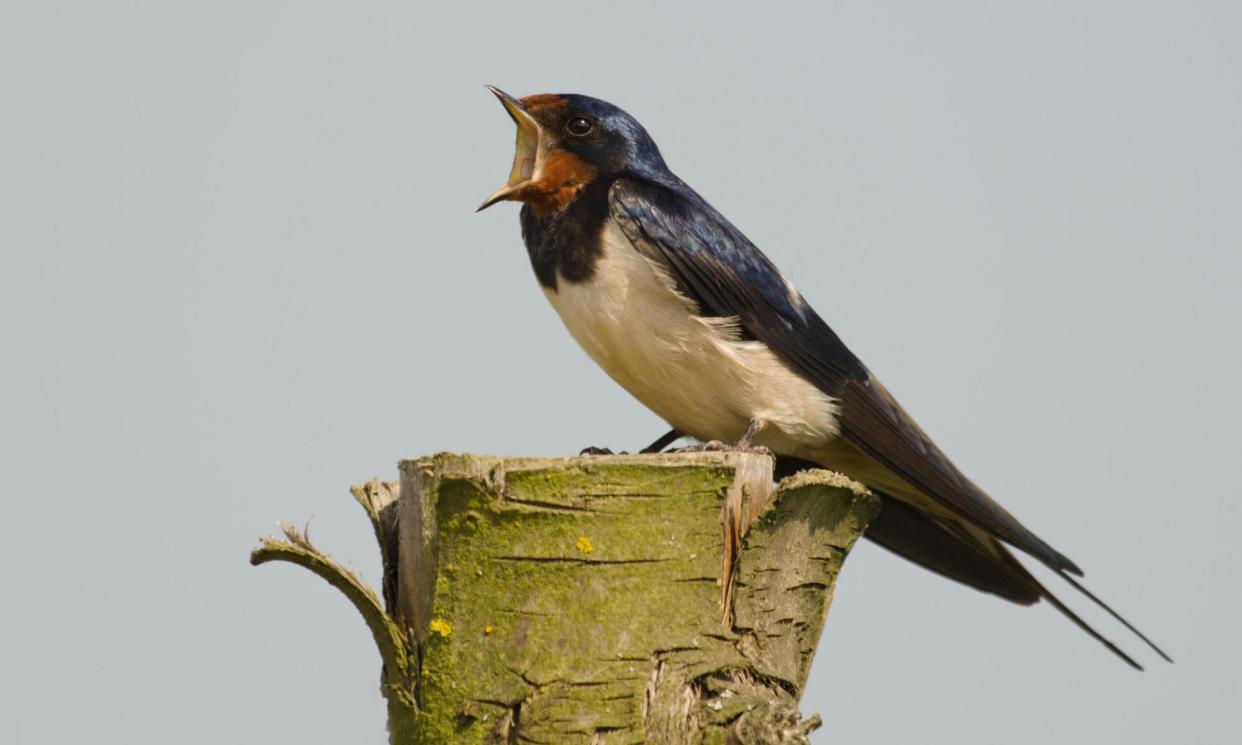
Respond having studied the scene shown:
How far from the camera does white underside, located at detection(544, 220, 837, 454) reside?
467cm

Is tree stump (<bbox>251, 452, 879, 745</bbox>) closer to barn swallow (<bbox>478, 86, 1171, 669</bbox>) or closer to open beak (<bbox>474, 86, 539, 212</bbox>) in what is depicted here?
barn swallow (<bbox>478, 86, 1171, 669</bbox>)

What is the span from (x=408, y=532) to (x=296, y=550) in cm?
27

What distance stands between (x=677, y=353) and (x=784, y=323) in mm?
416

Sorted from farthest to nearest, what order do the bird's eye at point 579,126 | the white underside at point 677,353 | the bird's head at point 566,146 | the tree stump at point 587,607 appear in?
A: the bird's eye at point 579,126 → the bird's head at point 566,146 → the white underside at point 677,353 → the tree stump at point 587,607

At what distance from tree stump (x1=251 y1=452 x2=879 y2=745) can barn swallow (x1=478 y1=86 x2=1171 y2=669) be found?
46.6 inches

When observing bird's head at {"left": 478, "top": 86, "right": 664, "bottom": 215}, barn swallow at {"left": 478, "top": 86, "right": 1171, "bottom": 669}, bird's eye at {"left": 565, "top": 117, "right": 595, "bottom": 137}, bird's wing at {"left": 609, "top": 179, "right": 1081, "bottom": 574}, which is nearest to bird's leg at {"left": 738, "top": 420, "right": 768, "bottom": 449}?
barn swallow at {"left": 478, "top": 86, "right": 1171, "bottom": 669}

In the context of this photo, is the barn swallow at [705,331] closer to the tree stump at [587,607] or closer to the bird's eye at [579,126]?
the bird's eye at [579,126]

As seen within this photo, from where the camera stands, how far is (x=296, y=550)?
3.61 meters

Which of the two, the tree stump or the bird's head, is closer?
the tree stump

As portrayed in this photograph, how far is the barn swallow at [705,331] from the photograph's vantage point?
468cm

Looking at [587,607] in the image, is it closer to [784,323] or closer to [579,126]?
[784,323]

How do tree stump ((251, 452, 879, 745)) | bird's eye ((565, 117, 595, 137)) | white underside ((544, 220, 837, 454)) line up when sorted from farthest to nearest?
1. bird's eye ((565, 117, 595, 137))
2. white underside ((544, 220, 837, 454))
3. tree stump ((251, 452, 879, 745))

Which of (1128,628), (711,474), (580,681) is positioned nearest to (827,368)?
(1128,628)

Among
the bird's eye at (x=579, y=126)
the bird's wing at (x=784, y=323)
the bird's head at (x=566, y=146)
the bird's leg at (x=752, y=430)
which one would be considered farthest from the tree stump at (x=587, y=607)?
the bird's eye at (x=579, y=126)
